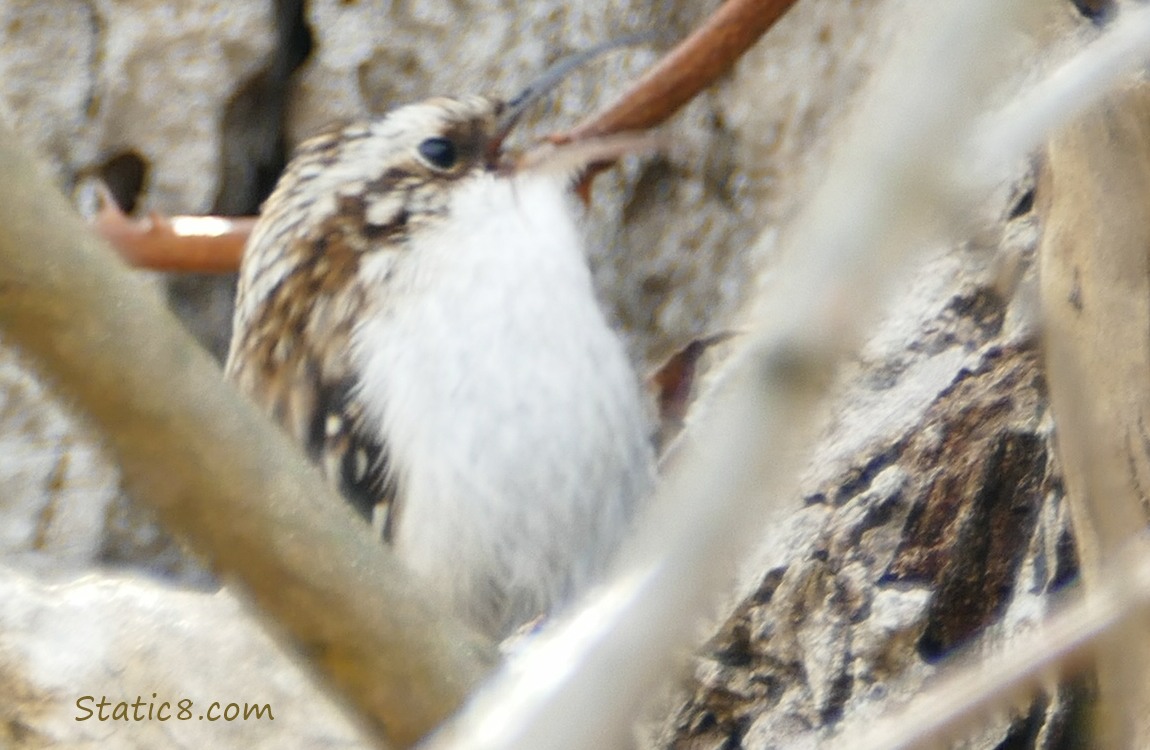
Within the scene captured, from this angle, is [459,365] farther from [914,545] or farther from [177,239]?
[177,239]

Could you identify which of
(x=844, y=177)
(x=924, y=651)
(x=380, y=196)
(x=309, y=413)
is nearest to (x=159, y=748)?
(x=309, y=413)

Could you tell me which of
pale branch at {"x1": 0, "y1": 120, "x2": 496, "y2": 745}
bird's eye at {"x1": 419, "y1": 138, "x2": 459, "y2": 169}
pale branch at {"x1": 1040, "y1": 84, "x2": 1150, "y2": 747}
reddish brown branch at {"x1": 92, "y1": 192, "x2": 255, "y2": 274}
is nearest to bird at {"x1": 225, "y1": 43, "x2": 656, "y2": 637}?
bird's eye at {"x1": 419, "y1": 138, "x2": 459, "y2": 169}

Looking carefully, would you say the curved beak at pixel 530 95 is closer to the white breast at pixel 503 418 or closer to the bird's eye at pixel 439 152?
the bird's eye at pixel 439 152

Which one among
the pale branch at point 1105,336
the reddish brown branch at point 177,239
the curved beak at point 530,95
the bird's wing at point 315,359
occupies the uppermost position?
the pale branch at point 1105,336

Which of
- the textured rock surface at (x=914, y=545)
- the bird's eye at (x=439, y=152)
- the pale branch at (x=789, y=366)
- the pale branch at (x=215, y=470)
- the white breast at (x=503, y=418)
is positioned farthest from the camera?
the bird's eye at (x=439, y=152)

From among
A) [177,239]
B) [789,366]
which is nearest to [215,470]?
[789,366]

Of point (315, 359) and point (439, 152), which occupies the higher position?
point (439, 152)

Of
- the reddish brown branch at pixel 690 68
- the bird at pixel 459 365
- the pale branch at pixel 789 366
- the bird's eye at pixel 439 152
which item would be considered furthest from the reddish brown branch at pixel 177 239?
the pale branch at pixel 789 366

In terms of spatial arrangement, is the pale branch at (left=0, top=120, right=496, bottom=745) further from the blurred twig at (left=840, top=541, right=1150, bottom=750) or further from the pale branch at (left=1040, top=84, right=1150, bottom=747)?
the pale branch at (left=1040, top=84, right=1150, bottom=747)
